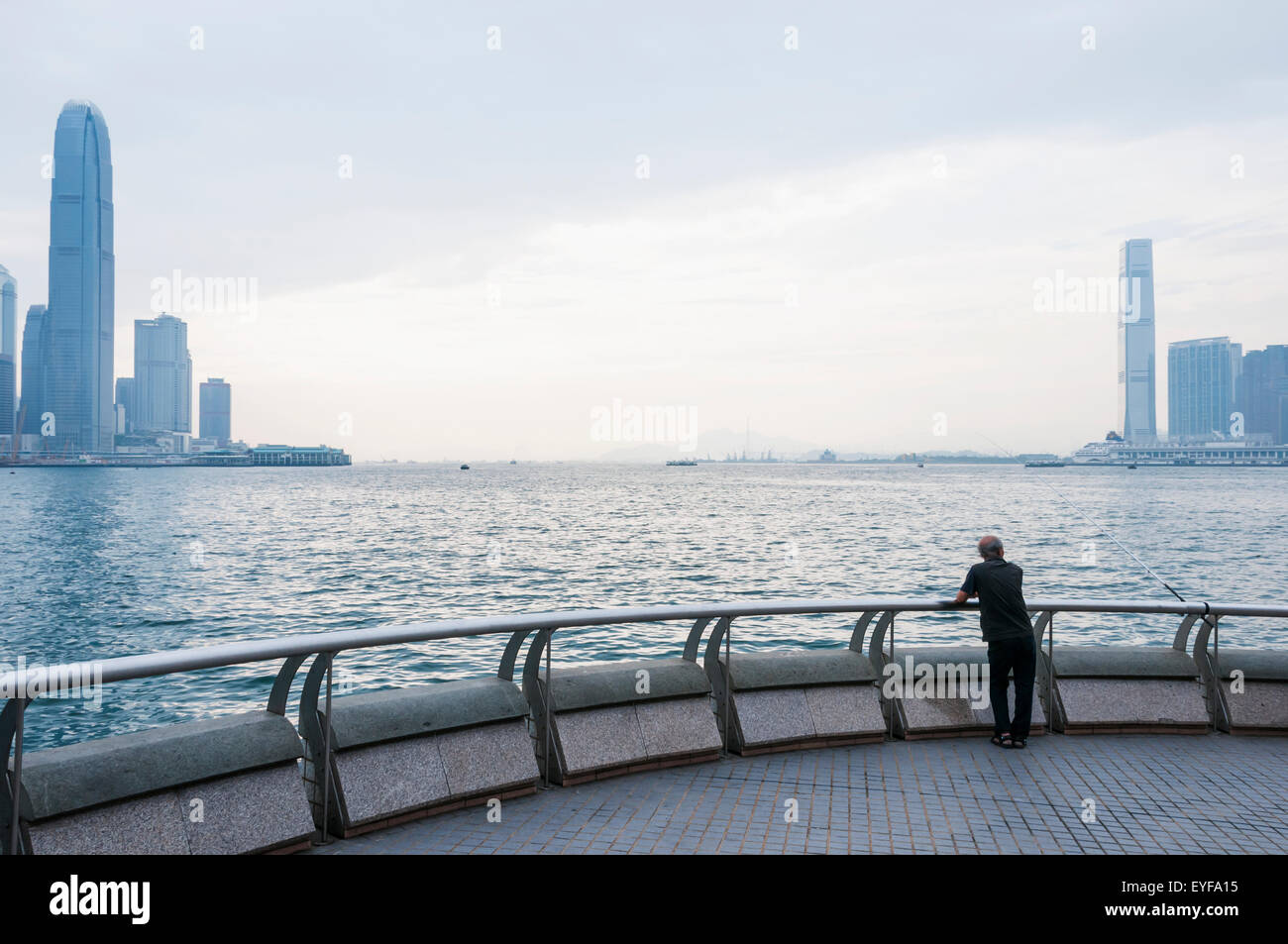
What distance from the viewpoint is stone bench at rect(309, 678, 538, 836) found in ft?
16.7

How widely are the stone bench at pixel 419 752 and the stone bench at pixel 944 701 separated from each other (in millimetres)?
3034

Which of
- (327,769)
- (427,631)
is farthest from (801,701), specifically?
(327,769)

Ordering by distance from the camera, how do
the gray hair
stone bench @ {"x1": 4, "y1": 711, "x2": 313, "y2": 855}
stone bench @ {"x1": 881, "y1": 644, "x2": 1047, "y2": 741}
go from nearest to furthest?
stone bench @ {"x1": 4, "y1": 711, "x2": 313, "y2": 855} → stone bench @ {"x1": 881, "y1": 644, "x2": 1047, "y2": 741} → the gray hair

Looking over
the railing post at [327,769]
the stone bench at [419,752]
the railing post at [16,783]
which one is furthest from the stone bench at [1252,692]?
the railing post at [16,783]

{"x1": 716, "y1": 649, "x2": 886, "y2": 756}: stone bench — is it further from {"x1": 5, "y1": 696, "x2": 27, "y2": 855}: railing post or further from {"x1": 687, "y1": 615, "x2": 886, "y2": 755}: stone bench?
{"x1": 5, "y1": 696, "x2": 27, "y2": 855}: railing post

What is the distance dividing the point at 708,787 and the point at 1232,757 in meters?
3.99

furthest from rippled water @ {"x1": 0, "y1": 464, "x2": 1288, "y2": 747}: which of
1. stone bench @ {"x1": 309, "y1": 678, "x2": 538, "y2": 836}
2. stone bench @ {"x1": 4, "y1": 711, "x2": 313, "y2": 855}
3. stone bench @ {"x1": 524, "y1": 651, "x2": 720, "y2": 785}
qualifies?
stone bench @ {"x1": 4, "y1": 711, "x2": 313, "y2": 855}

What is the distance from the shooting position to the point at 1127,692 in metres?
7.58

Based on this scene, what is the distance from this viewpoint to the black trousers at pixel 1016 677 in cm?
698

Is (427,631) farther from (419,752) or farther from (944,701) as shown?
(944,701)

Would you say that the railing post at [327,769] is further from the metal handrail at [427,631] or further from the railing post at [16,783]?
the railing post at [16,783]

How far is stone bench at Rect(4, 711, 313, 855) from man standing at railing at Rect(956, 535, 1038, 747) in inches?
192
